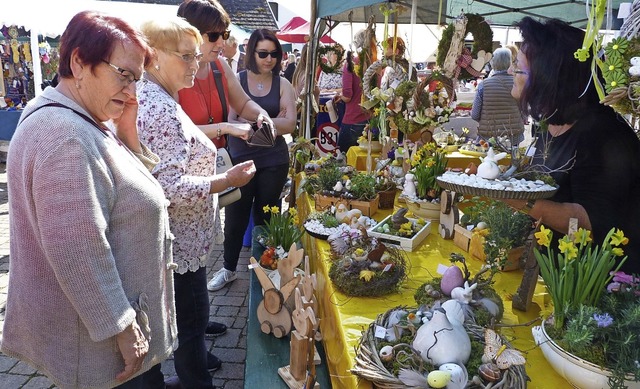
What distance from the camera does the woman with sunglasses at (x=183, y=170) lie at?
1615 mm

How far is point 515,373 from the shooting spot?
115 cm

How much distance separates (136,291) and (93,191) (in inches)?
13.0

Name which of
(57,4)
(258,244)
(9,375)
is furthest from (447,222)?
(57,4)

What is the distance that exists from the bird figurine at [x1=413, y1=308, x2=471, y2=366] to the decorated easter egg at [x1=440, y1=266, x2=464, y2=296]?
1.12 feet

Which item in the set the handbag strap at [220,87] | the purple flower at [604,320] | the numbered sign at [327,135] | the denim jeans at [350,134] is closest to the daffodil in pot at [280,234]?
the handbag strap at [220,87]

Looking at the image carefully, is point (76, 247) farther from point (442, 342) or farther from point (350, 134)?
point (350, 134)

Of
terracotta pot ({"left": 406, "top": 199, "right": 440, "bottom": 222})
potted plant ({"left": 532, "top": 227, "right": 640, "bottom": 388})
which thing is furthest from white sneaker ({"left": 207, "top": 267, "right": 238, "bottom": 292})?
potted plant ({"left": 532, "top": 227, "right": 640, "bottom": 388})

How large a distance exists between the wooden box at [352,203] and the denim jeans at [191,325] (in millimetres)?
1078

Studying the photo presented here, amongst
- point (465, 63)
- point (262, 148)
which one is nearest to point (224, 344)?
point (262, 148)

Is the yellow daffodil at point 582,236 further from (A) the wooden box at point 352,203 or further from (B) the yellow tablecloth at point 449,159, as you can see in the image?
(B) the yellow tablecloth at point 449,159

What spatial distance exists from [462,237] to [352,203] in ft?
2.45

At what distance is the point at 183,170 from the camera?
1648 millimetres

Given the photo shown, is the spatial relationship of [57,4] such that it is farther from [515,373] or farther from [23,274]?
[515,373]

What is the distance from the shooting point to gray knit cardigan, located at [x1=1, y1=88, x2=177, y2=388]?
107 centimetres
